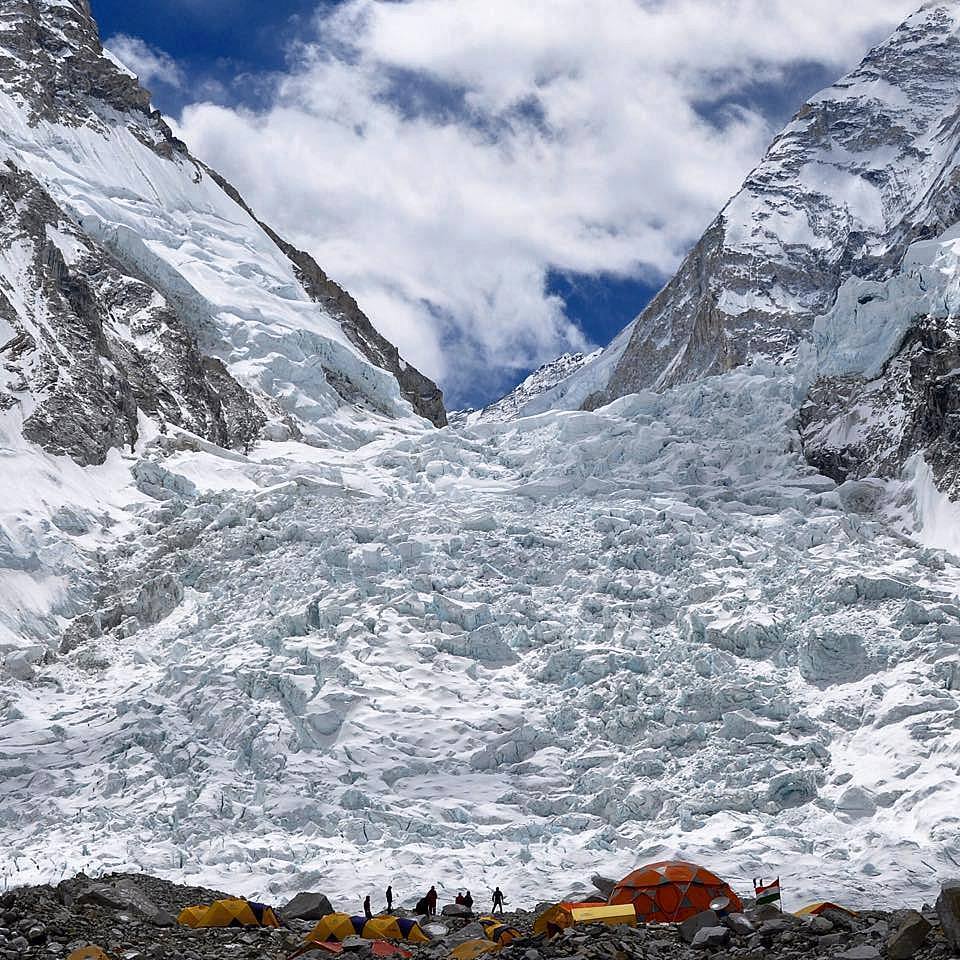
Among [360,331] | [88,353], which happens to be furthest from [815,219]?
[88,353]

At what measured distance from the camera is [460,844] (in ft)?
88.1

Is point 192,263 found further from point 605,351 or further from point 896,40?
point 896,40

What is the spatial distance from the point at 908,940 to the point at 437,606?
24523 mm

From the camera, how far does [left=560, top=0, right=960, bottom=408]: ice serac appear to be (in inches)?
3888

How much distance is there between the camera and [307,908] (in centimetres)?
2161

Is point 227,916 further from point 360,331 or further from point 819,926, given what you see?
point 360,331

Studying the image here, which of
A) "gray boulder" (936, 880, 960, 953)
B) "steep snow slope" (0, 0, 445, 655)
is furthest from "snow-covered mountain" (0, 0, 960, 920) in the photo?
"gray boulder" (936, 880, 960, 953)

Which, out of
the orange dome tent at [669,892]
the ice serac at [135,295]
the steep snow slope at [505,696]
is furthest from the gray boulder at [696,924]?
the ice serac at [135,295]

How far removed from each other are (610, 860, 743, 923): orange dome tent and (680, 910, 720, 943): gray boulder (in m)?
4.02

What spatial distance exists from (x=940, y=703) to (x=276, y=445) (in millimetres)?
35625

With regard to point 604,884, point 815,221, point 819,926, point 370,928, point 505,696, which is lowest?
point 819,926

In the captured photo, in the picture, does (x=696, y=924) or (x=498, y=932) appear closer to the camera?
(x=696, y=924)

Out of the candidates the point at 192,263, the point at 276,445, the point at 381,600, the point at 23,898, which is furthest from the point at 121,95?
the point at 23,898

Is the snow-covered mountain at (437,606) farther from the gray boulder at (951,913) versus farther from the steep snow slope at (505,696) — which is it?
the gray boulder at (951,913)
